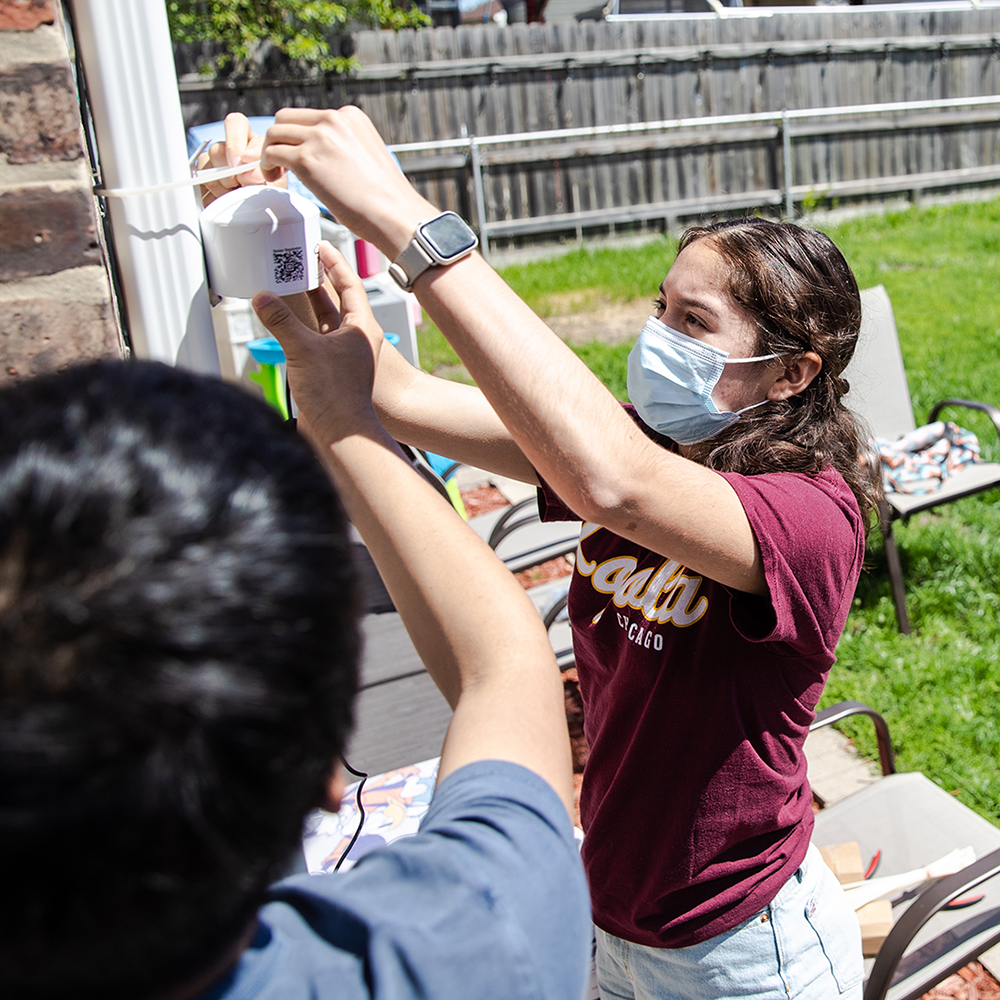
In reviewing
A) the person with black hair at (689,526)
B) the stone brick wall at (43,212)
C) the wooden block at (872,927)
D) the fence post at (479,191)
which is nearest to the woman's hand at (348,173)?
the person with black hair at (689,526)

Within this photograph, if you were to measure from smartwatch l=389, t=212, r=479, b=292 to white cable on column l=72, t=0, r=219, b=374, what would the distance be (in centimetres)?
37

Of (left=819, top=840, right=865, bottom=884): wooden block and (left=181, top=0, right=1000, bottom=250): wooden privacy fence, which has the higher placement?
(left=181, top=0, right=1000, bottom=250): wooden privacy fence

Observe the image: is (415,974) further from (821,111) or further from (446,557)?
(821,111)

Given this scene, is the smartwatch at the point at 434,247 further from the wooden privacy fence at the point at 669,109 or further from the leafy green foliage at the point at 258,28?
the wooden privacy fence at the point at 669,109

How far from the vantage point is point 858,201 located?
13.1 m

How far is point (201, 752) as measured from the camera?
0.53 m

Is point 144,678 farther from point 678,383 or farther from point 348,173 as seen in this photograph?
point 678,383

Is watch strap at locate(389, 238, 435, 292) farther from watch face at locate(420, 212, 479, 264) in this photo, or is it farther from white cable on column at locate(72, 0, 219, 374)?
white cable on column at locate(72, 0, 219, 374)

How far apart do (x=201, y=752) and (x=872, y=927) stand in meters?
1.98

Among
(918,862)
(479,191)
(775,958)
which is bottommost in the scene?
(918,862)

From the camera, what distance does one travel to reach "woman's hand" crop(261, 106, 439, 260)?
1.09 m

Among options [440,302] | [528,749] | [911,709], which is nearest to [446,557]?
[528,749]

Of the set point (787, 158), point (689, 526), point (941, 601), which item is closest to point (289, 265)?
point (689, 526)

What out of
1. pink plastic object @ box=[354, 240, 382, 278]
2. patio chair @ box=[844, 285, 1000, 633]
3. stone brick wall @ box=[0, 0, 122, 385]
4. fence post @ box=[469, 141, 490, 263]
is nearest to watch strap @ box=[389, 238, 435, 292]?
stone brick wall @ box=[0, 0, 122, 385]
